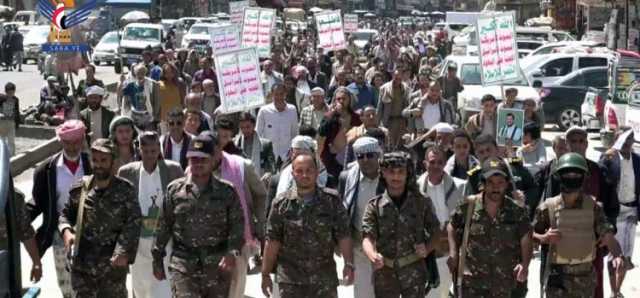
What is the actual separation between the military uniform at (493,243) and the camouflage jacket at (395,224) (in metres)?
0.27

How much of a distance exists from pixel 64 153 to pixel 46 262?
3.54m

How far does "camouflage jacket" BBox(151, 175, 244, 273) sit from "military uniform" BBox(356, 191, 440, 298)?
756 mm

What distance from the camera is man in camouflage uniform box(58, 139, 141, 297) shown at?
265 inches

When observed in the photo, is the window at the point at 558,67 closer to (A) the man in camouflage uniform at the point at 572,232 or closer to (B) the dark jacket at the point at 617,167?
(B) the dark jacket at the point at 617,167

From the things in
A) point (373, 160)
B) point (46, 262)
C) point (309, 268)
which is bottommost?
point (46, 262)

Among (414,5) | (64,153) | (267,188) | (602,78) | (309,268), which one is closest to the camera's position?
(309,268)

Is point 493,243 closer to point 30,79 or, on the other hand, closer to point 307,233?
point 307,233

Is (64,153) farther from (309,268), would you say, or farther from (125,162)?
(309,268)

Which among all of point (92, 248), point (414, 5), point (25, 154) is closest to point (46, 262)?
point (92, 248)

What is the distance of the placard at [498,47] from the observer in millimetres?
13602

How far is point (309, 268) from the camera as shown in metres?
6.58

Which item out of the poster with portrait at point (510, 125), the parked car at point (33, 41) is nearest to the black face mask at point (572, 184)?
the poster with portrait at point (510, 125)

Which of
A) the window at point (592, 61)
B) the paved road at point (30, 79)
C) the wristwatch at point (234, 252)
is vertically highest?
the wristwatch at point (234, 252)

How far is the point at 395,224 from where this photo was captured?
6.66 meters
